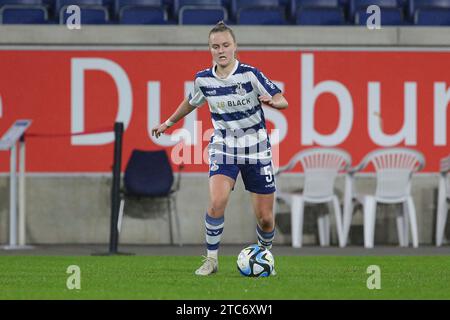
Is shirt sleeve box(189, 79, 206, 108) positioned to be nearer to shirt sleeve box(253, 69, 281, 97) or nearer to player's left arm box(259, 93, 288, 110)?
shirt sleeve box(253, 69, 281, 97)

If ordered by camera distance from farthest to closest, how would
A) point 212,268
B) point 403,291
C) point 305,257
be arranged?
point 305,257
point 212,268
point 403,291

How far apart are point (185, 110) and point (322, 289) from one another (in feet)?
7.47

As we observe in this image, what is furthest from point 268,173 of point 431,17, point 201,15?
point 431,17

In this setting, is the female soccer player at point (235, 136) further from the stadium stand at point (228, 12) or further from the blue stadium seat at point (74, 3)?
the blue stadium seat at point (74, 3)

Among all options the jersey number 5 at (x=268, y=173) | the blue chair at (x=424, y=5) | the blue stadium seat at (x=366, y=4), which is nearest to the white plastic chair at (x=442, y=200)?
the blue chair at (x=424, y=5)

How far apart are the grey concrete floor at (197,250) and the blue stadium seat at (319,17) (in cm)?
331

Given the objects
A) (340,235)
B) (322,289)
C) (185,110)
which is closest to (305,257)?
(340,235)

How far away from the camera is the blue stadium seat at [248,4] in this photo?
17.2 m

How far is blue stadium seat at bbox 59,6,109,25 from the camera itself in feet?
54.6

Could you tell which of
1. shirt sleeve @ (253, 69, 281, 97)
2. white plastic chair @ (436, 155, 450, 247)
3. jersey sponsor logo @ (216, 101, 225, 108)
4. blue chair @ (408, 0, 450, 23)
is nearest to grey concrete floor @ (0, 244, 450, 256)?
white plastic chair @ (436, 155, 450, 247)

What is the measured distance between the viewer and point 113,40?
16.4 meters

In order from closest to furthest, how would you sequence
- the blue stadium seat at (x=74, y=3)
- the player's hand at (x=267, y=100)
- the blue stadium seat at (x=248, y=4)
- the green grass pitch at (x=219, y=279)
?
the green grass pitch at (x=219, y=279), the player's hand at (x=267, y=100), the blue stadium seat at (x=74, y=3), the blue stadium seat at (x=248, y=4)

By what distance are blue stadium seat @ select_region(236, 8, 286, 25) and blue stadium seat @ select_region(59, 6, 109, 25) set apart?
1.90 m

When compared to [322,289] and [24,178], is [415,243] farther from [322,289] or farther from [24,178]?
[322,289]
